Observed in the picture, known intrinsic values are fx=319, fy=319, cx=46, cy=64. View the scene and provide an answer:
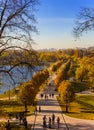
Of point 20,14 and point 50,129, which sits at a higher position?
point 20,14

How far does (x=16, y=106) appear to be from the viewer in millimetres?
55562

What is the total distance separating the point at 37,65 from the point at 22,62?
65cm

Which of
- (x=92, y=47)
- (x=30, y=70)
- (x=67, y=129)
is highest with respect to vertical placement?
(x=92, y=47)

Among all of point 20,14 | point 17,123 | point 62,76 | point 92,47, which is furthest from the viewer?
A: point 62,76

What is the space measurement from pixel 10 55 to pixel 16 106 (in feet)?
142

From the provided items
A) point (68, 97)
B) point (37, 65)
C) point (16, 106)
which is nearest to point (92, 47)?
point (37, 65)

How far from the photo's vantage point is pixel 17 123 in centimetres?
3778

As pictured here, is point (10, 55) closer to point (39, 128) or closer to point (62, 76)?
point (39, 128)

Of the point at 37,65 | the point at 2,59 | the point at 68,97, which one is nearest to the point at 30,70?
the point at 37,65

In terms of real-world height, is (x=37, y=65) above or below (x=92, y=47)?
below

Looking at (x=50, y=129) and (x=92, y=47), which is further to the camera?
(x=50, y=129)

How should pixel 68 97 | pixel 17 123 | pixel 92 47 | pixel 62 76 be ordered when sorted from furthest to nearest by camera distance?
pixel 62 76 < pixel 68 97 < pixel 17 123 < pixel 92 47

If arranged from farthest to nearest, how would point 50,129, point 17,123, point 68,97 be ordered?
point 68,97, point 17,123, point 50,129

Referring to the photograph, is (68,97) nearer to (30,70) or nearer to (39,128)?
(39,128)
